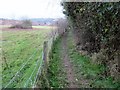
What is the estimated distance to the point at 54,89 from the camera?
29.6ft

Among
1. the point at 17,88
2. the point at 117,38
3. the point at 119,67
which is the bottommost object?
the point at 17,88

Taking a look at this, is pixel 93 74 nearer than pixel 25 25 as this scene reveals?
Yes

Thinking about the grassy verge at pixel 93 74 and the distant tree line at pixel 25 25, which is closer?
the grassy verge at pixel 93 74

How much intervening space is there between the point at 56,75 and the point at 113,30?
3348 mm

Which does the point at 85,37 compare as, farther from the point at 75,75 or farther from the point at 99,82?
the point at 99,82

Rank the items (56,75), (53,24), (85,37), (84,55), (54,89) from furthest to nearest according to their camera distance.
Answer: (53,24) → (85,37) → (84,55) → (56,75) → (54,89)

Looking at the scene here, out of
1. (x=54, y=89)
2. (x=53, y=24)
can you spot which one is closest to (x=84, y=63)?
(x=54, y=89)

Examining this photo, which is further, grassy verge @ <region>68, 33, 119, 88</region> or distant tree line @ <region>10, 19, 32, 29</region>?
distant tree line @ <region>10, 19, 32, 29</region>

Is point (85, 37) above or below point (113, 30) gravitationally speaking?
below

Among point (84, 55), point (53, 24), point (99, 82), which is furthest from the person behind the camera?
point (53, 24)

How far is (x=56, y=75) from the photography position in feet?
36.1

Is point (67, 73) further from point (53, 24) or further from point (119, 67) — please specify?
point (53, 24)

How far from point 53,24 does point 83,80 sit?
32040 millimetres

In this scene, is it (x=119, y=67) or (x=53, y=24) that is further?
(x=53, y=24)
